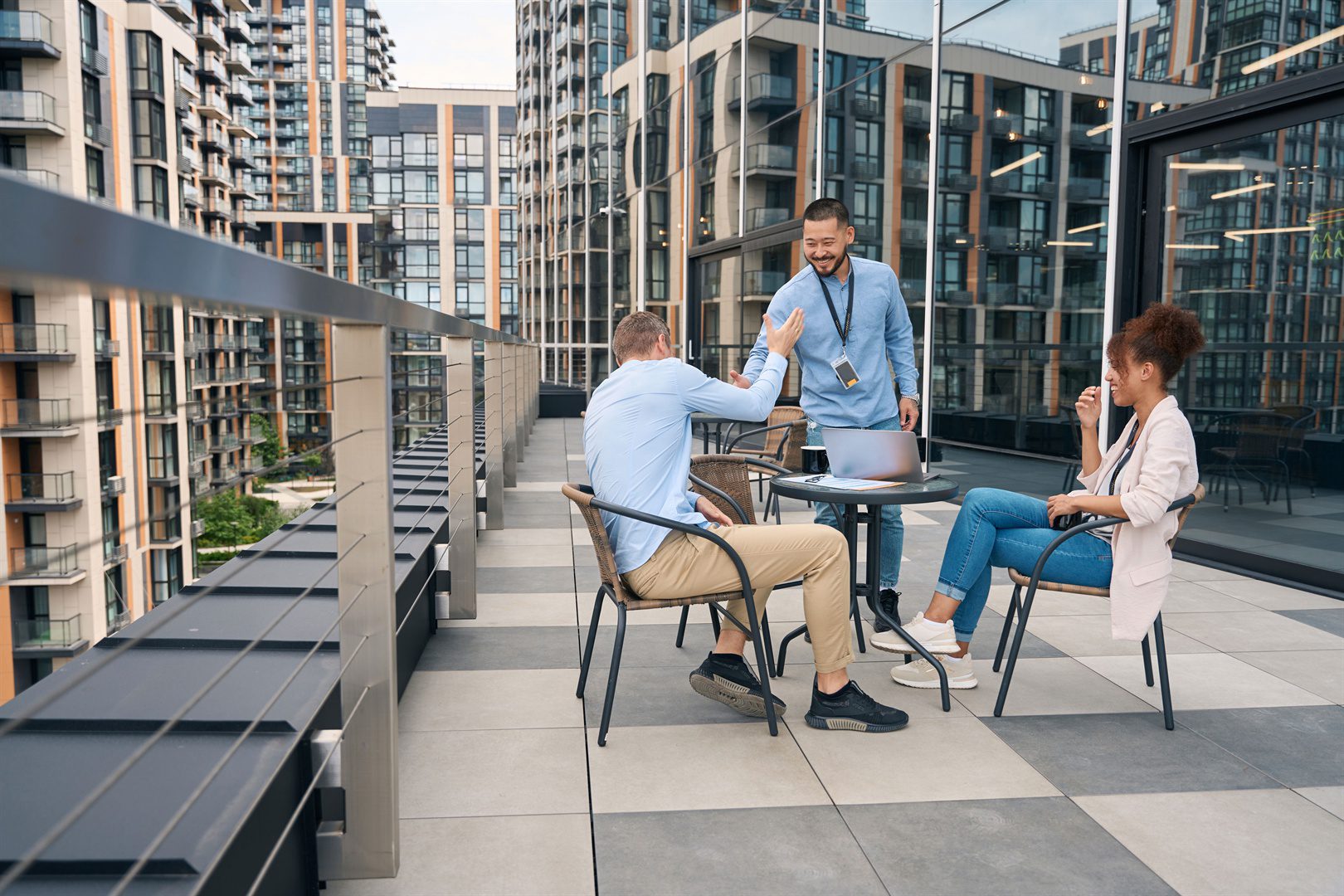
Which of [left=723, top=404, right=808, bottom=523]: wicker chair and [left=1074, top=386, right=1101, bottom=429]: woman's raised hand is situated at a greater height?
[left=1074, top=386, right=1101, bottom=429]: woman's raised hand

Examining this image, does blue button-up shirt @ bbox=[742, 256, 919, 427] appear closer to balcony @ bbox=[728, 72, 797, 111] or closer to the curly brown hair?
the curly brown hair

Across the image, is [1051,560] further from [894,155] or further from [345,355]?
[894,155]

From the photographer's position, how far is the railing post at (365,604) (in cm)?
184

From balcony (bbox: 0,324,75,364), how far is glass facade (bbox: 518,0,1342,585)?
48270mm

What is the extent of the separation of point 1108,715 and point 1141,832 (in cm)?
79

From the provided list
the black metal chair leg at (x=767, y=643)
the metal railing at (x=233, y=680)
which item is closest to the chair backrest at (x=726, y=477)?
the black metal chair leg at (x=767, y=643)

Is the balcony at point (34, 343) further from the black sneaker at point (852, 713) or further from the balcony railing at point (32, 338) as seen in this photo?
the black sneaker at point (852, 713)

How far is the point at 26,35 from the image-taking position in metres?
49.4

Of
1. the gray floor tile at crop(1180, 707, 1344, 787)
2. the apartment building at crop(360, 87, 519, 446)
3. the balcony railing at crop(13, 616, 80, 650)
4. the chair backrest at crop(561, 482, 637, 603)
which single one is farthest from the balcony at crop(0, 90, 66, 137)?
the gray floor tile at crop(1180, 707, 1344, 787)

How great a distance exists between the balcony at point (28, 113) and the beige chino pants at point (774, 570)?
57.3 meters

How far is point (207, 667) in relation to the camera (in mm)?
2018

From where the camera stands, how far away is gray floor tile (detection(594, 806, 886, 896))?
1.96 m

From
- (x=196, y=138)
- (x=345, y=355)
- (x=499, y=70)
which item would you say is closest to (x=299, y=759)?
(x=345, y=355)

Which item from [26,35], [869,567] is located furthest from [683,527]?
[26,35]
